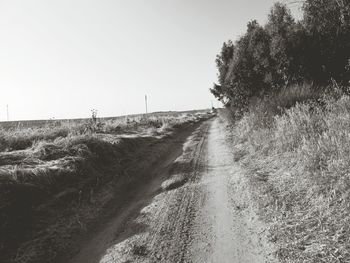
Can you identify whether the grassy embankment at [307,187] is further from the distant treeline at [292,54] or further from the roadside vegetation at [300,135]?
the distant treeline at [292,54]

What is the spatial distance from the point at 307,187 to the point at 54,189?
557cm

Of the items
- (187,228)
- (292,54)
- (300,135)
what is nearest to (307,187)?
(187,228)

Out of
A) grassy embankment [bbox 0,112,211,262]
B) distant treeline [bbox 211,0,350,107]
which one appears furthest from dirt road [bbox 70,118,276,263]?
distant treeline [bbox 211,0,350,107]

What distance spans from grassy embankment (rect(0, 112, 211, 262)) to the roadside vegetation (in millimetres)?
3687

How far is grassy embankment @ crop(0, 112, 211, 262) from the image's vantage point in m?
5.50

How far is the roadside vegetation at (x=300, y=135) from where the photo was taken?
4645mm

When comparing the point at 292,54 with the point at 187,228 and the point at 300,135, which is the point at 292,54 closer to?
the point at 300,135

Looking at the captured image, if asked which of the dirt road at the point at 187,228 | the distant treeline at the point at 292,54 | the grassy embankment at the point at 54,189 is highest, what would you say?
the distant treeline at the point at 292,54

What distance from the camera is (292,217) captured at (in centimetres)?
526

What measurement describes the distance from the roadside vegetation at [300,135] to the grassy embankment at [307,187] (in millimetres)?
13

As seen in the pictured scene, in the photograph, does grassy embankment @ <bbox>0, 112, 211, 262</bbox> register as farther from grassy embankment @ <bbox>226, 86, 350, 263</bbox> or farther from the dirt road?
grassy embankment @ <bbox>226, 86, 350, 263</bbox>

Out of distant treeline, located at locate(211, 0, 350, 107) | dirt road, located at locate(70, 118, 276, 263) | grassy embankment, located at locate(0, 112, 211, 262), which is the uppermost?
distant treeline, located at locate(211, 0, 350, 107)

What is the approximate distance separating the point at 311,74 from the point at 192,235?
14.5 meters

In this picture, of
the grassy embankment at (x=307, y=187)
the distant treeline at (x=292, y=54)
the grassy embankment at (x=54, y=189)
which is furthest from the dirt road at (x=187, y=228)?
the distant treeline at (x=292, y=54)
